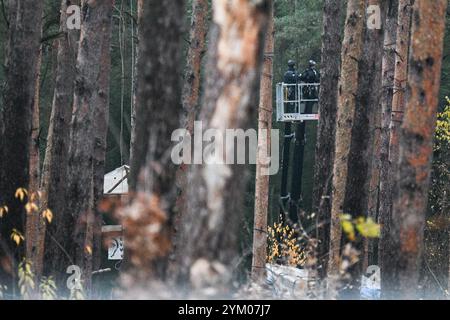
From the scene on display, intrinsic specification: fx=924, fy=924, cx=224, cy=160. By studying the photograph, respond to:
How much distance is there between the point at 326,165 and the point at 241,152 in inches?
450

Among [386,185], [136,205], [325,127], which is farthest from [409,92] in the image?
[386,185]

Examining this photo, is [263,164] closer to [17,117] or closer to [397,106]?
[397,106]

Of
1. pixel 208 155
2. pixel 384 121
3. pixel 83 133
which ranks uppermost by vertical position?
pixel 208 155

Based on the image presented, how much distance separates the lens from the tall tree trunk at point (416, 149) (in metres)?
9.03

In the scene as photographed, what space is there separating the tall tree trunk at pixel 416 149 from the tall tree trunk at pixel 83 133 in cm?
483

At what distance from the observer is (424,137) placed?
9.08m

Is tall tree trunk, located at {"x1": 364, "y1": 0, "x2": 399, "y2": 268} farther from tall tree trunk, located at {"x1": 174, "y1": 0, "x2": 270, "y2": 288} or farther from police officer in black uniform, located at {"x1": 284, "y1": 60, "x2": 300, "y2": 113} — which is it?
tall tree trunk, located at {"x1": 174, "y1": 0, "x2": 270, "y2": 288}

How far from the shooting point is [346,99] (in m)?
14.7

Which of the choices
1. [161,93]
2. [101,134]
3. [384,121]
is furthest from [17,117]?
[384,121]

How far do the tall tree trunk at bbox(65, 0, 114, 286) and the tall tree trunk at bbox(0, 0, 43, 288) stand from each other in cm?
158

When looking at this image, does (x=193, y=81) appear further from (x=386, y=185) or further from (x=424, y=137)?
(x=424, y=137)

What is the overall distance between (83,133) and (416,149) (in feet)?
16.9

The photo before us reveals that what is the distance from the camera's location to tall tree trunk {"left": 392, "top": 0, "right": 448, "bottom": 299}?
903 centimetres

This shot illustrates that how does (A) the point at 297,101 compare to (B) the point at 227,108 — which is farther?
(A) the point at 297,101
